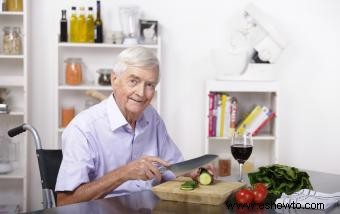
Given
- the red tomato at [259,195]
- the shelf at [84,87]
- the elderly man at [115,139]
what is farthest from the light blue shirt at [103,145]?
the shelf at [84,87]

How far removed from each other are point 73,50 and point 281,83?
5.31 ft

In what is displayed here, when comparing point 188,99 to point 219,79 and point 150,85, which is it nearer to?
point 219,79

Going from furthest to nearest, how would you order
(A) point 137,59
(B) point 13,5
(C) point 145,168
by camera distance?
(B) point 13,5 → (A) point 137,59 → (C) point 145,168

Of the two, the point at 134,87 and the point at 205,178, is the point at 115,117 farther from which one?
the point at 205,178

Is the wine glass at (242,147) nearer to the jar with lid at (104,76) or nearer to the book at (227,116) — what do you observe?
the book at (227,116)

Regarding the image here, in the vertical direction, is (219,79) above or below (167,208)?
above

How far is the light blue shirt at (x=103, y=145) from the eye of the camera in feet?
7.55

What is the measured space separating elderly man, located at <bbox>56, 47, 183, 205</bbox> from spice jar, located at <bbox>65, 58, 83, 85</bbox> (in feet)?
5.42

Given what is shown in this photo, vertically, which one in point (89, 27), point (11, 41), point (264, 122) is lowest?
point (264, 122)

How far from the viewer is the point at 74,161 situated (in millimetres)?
2309

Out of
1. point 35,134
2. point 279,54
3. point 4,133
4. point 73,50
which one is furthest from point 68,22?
point 35,134

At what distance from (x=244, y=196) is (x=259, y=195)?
51 millimetres

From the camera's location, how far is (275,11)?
14.7 feet

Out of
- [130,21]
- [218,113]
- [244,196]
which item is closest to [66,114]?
[130,21]
